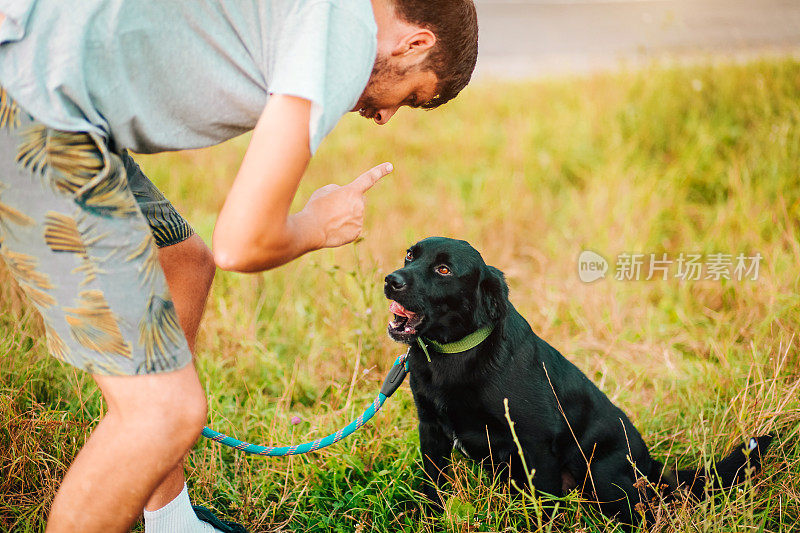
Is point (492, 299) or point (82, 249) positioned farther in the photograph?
point (492, 299)

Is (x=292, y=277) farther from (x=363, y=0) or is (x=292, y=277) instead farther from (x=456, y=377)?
(x=363, y=0)

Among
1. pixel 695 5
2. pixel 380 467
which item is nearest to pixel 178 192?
pixel 380 467

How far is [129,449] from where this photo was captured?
4.26ft

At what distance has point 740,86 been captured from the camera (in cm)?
456

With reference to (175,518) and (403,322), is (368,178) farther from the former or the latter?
(175,518)

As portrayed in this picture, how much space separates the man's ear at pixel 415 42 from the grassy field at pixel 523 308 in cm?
115

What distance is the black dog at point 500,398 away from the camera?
1899 millimetres

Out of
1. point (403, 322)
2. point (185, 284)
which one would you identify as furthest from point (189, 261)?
point (403, 322)

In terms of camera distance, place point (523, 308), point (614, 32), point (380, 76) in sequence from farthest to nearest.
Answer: point (614, 32), point (523, 308), point (380, 76)

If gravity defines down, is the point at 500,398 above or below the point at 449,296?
below

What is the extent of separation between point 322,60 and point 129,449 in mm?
853

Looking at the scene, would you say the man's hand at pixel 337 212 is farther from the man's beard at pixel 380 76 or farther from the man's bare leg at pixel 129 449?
the man's bare leg at pixel 129 449

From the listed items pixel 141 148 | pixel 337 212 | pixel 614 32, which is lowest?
pixel 614 32

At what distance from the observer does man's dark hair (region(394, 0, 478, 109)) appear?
1381 millimetres
